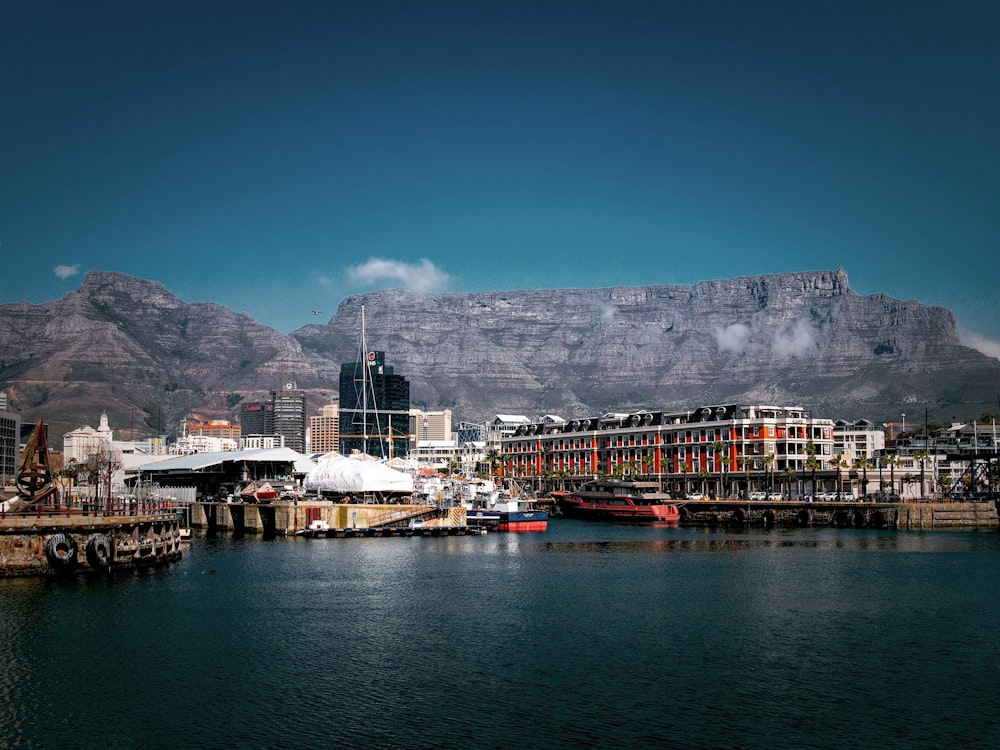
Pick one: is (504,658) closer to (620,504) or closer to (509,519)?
(509,519)

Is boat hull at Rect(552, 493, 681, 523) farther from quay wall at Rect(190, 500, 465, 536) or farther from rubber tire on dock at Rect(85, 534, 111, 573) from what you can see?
rubber tire on dock at Rect(85, 534, 111, 573)

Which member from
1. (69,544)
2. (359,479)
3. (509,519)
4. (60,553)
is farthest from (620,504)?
(60,553)

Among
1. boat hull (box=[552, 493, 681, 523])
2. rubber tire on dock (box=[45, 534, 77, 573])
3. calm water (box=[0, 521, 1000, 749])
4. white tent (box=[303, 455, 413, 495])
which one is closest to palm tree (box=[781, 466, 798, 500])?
boat hull (box=[552, 493, 681, 523])

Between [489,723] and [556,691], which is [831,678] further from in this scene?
[489,723]

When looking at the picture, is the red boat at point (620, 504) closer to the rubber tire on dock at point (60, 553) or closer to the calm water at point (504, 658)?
the calm water at point (504, 658)

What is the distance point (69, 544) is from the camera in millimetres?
75125

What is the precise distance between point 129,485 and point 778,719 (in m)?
172

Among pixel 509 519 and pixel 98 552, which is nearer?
pixel 98 552

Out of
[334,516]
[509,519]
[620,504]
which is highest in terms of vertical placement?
[334,516]

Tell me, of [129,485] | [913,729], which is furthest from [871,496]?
[913,729]

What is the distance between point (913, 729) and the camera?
131ft

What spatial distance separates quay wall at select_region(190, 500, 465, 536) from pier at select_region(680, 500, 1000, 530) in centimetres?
5592

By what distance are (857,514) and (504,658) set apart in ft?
381

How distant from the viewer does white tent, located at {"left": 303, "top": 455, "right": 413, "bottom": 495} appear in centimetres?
13700
